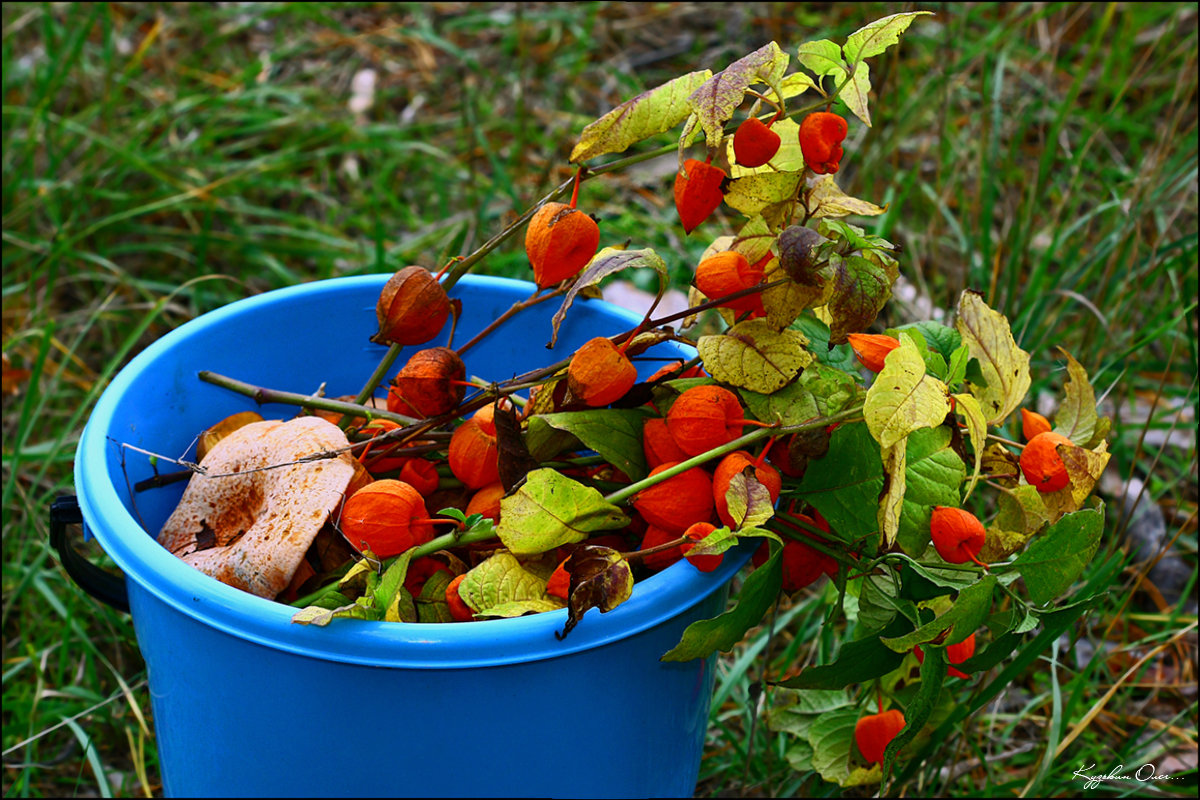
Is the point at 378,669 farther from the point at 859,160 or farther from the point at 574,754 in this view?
the point at 859,160

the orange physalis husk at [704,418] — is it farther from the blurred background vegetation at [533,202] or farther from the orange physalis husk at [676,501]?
the blurred background vegetation at [533,202]

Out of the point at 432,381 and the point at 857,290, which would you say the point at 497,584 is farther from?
the point at 857,290

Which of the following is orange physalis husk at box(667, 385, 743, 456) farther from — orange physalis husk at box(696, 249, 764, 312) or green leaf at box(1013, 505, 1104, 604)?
green leaf at box(1013, 505, 1104, 604)

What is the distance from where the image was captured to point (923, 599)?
662mm

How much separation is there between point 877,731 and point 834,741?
0.08m

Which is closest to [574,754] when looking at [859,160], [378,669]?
[378,669]

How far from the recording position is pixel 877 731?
79cm

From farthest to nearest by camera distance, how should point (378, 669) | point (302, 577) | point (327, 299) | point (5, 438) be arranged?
1. point (5, 438)
2. point (327, 299)
3. point (302, 577)
4. point (378, 669)

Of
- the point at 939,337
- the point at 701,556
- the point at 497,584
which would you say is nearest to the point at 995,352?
the point at 939,337

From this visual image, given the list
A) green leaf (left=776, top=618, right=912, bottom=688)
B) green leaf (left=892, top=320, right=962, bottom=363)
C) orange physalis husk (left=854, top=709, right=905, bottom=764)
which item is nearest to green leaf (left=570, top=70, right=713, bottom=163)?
green leaf (left=892, top=320, right=962, bottom=363)

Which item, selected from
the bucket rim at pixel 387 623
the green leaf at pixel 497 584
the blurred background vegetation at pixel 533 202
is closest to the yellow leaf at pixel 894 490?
the bucket rim at pixel 387 623

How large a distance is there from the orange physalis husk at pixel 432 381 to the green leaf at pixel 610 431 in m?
0.06

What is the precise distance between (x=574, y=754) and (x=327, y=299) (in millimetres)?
412

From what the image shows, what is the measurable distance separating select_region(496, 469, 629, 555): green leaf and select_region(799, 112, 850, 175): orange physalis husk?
0.23 m
